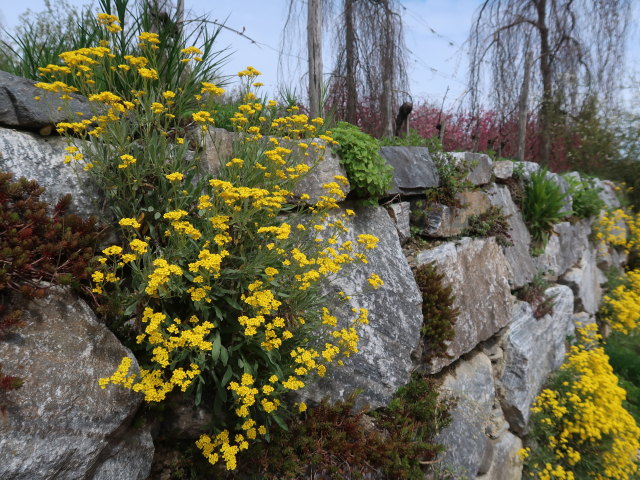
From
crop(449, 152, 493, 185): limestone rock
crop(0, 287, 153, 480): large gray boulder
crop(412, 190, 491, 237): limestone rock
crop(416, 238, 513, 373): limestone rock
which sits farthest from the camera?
crop(449, 152, 493, 185): limestone rock

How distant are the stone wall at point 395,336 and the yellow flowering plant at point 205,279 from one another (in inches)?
7.1

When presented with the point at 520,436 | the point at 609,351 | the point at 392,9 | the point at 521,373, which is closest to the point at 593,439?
the point at 520,436

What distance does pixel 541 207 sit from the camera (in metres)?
5.48

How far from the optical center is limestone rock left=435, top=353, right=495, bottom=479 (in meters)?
3.18

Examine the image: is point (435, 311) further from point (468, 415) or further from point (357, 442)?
point (357, 442)

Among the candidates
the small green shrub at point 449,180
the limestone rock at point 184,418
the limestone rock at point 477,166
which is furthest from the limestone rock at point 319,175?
the limestone rock at point 477,166

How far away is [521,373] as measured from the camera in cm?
420

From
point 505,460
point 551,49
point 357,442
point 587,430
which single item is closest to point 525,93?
point 551,49

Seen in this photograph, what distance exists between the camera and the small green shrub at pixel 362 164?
10.6 ft

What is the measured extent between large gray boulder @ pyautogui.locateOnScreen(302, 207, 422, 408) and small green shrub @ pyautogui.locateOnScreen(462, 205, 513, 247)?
1307 millimetres

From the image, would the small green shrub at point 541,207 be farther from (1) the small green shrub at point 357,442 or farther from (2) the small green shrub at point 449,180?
(1) the small green shrub at point 357,442

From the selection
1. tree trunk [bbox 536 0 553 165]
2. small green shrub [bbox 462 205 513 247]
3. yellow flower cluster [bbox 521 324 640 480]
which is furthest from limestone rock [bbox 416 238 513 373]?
tree trunk [bbox 536 0 553 165]

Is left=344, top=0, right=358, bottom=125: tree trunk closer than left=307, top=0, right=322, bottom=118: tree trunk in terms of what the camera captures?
No

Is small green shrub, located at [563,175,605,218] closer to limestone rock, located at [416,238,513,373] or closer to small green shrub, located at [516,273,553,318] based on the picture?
small green shrub, located at [516,273,553,318]
